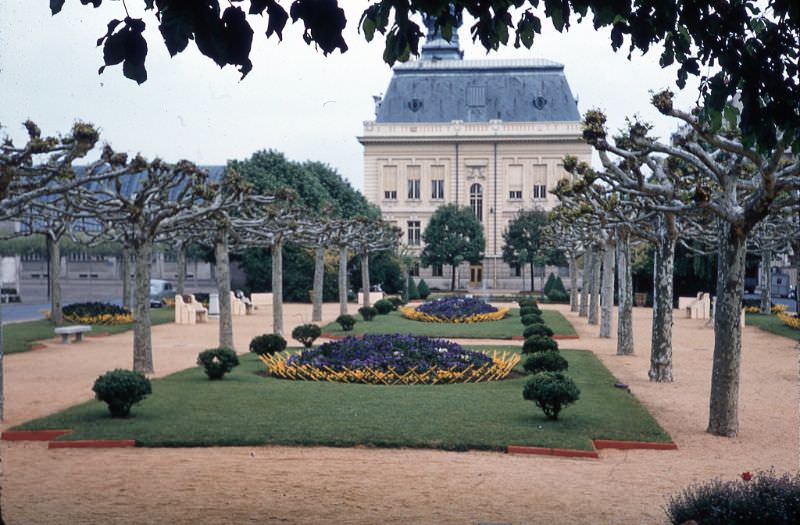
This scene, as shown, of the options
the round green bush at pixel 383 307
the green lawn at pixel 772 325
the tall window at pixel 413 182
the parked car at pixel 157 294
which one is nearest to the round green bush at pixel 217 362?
the green lawn at pixel 772 325

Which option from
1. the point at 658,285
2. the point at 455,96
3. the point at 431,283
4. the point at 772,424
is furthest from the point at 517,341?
the point at 455,96

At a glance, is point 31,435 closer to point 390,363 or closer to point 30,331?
point 390,363

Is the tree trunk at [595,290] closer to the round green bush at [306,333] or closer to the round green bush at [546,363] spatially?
the round green bush at [306,333]

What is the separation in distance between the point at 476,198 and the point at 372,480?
257 ft

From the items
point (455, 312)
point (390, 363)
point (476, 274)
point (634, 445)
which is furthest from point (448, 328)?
point (476, 274)

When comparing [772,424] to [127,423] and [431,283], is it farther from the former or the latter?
[431,283]

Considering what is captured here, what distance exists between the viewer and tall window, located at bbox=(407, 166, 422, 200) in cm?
8756

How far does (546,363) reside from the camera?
63.6ft

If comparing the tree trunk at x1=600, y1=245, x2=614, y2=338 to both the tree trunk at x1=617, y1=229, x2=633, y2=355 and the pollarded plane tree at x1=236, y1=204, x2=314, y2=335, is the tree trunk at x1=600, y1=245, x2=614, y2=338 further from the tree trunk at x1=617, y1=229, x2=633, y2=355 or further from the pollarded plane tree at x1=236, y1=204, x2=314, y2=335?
the pollarded plane tree at x1=236, y1=204, x2=314, y2=335

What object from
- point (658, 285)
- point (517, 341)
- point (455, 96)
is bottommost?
point (517, 341)

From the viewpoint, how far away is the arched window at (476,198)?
289 ft

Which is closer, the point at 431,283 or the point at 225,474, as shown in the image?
the point at 225,474

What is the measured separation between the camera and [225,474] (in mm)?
11070

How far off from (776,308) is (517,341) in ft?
72.6
